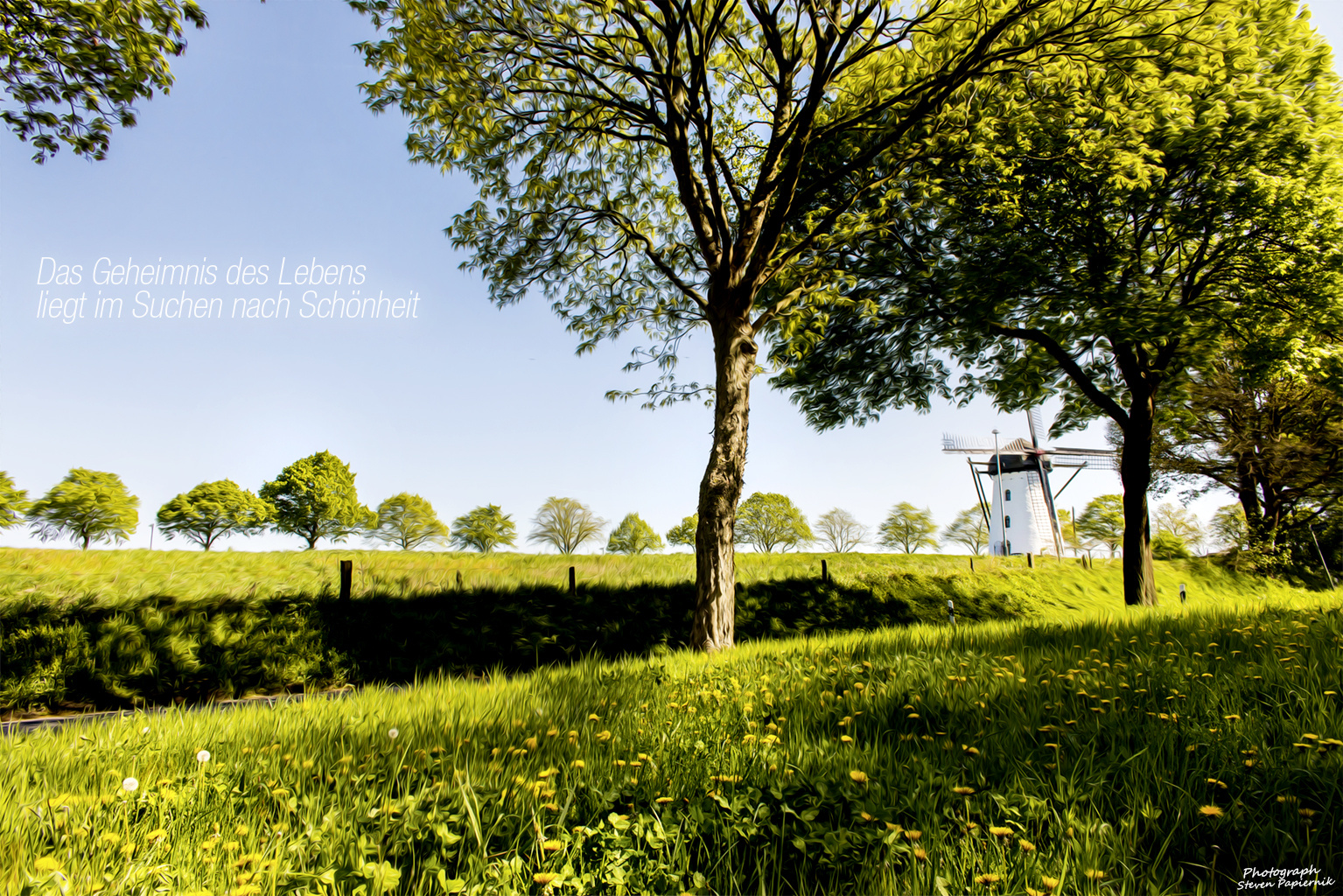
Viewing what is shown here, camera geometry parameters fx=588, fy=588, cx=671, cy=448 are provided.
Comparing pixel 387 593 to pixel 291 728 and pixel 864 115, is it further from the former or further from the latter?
pixel 864 115

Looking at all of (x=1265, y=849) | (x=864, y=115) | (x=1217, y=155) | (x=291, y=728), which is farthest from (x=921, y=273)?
(x=291, y=728)

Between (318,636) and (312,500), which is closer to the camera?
(318,636)

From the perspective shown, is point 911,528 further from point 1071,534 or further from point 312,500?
point 312,500

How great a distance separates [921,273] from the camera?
46.6ft

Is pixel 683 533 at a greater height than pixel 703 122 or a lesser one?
lesser

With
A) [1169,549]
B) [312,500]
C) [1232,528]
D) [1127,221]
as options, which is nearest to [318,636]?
[1127,221]

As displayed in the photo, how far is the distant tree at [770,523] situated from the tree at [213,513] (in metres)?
48.8

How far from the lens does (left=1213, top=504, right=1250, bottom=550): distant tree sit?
30.4m

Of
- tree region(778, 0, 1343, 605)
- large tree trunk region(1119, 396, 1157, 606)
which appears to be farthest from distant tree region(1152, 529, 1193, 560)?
tree region(778, 0, 1343, 605)

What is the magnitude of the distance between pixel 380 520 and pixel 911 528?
6928 cm

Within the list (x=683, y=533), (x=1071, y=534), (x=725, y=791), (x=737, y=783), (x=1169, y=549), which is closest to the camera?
(x=725, y=791)

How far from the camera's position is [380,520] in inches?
2665

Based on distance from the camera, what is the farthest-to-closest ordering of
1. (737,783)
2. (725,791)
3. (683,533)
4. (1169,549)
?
(683,533), (1169,549), (737,783), (725,791)

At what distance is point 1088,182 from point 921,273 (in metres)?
3.73
